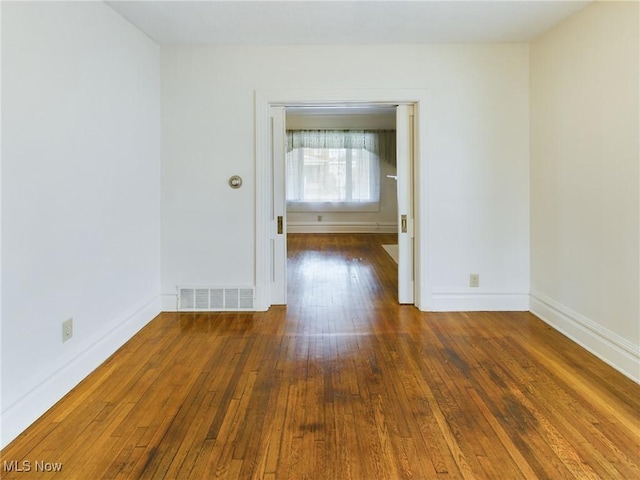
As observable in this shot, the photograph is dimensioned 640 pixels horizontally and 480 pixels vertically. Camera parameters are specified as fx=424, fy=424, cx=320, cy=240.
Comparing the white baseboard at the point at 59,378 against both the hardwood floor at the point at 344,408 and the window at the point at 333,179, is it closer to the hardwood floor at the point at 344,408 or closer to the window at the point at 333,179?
the hardwood floor at the point at 344,408

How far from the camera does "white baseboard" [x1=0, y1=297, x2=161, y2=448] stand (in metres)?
1.91

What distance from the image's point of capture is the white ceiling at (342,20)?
114 inches

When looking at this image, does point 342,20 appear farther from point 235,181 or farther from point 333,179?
point 333,179

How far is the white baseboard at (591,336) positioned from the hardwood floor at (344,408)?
0.08m

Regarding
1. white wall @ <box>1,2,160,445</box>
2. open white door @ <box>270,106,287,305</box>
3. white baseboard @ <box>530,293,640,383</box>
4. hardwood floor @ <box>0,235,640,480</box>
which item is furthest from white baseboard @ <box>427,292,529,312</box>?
white wall @ <box>1,2,160,445</box>

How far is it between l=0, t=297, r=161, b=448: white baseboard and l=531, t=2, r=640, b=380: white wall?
126 inches

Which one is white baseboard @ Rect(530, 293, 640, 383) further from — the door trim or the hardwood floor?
the door trim

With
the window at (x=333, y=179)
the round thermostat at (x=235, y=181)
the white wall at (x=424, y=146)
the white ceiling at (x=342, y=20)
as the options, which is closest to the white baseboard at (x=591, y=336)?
the white wall at (x=424, y=146)

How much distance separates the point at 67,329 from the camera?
2398mm

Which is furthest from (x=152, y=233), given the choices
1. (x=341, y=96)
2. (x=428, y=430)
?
(x=428, y=430)

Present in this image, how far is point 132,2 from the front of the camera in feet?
9.29

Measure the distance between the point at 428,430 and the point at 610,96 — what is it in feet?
7.61

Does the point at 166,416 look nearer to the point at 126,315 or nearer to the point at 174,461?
the point at 174,461

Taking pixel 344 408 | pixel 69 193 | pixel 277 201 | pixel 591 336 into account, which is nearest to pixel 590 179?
pixel 591 336
